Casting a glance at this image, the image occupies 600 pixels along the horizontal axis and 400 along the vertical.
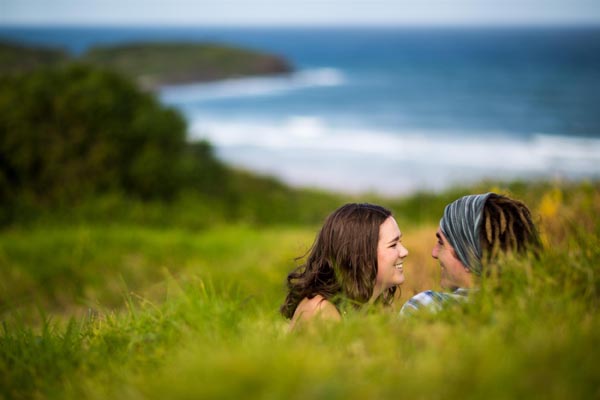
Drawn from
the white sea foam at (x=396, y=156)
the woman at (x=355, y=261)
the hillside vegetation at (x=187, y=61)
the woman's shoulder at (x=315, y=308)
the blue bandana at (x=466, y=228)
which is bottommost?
the white sea foam at (x=396, y=156)

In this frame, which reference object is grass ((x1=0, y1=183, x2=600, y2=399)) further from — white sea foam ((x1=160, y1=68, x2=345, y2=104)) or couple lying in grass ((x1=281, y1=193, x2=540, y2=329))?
white sea foam ((x1=160, y1=68, x2=345, y2=104))

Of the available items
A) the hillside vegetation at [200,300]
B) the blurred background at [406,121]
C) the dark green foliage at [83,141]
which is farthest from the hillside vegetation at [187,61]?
the hillside vegetation at [200,300]

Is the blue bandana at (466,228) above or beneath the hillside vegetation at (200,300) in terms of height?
above

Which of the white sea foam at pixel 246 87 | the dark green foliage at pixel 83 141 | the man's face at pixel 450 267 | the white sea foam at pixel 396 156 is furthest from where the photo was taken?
the white sea foam at pixel 246 87

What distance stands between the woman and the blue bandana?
1.05ft

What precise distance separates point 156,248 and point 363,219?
678cm

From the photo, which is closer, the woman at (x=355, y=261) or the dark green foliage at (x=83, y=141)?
the woman at (x=355, y=261)

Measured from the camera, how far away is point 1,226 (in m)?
11.4

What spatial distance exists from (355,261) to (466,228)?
583 mm

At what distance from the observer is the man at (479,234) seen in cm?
260

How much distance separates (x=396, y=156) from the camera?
27.5m

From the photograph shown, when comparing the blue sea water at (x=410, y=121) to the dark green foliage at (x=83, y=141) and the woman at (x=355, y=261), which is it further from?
the woman at (x=355, y=261)

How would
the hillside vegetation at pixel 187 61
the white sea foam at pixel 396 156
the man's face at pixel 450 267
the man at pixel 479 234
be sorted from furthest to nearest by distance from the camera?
the hillside vegetation at pixel 187 61, the white sea foam at pixel 396 156, the man's face at pixel 450 267, the man at pixel 479 234

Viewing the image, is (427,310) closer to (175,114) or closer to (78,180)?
(78,180)
